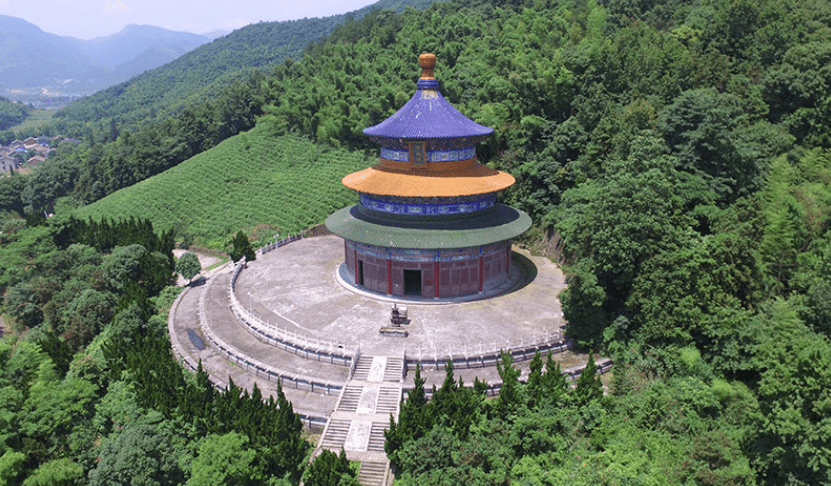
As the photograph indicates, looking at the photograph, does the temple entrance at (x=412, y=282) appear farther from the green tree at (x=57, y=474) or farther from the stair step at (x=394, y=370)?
the green tree at (x=57, y=474)

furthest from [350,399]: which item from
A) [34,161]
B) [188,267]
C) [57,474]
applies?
[34,161]

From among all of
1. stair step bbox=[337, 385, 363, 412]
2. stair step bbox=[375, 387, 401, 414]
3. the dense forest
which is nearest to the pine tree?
the dense forest

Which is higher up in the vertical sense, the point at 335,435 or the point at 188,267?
the point at 188,267

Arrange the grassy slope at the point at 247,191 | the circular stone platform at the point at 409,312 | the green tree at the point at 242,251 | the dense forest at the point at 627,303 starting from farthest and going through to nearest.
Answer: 1. the grassy slope at the point at 247,191
2. the green tree at the point at 242,251
3. the circular stone platform at the point at 409,312
4. the dense forest at the point at 627,303

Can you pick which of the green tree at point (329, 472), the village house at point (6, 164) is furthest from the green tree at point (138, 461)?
the village house at point (6, 164)

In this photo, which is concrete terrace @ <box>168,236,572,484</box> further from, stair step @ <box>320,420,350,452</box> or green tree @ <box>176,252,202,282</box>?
green tree @ <box>176,252,202,282</box>

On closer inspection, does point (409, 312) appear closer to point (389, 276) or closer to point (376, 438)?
point (389, 276)
